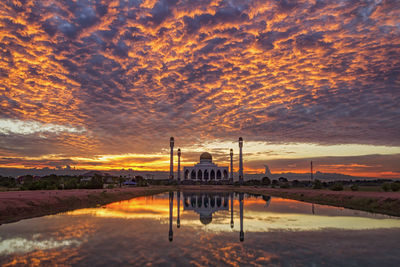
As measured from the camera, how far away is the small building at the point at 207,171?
11025 cm

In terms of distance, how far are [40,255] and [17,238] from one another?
12.7 ft

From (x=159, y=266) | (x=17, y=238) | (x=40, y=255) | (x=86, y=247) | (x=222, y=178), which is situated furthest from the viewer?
(x=222, y=178)

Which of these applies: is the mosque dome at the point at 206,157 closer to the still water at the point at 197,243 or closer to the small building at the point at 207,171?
the small building at the point at 207,171

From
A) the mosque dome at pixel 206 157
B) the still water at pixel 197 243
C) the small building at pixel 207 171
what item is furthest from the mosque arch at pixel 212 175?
the still water at pixel 197 243

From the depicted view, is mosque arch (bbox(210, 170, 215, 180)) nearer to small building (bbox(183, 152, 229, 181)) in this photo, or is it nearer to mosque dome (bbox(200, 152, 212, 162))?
small building (bbox(183, 152, 229, 181))

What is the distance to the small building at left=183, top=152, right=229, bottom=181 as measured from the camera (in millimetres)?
110250

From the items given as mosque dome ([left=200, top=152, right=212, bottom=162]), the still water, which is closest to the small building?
mosque dome ([left=200, top=152, right=212, bottom=162])

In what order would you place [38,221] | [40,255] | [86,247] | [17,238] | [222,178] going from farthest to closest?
1. [222,178]
2. [38,221]
3. [17,238]
4. [86,247]
5. [40,255]

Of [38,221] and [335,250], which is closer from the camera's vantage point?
[335,250]

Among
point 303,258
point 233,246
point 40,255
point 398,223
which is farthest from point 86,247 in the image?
point 398,223

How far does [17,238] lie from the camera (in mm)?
13719

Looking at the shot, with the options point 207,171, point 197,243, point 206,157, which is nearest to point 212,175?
point 207,171

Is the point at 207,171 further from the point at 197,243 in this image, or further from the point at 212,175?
the point at 197,243

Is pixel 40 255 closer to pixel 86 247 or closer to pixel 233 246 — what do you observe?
pixel 86 247
